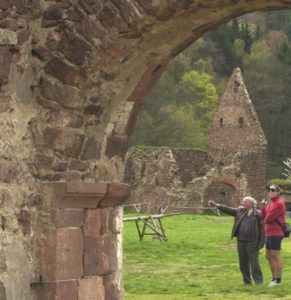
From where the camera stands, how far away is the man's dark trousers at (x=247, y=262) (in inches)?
448

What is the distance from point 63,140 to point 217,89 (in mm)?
48907

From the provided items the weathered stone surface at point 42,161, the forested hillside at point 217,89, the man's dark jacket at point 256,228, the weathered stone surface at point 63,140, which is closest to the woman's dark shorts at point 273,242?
the man's dark jacket at point 256,228

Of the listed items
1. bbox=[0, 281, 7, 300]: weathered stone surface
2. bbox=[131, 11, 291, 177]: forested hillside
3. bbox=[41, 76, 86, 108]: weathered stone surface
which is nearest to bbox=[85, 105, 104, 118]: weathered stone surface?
bbox=[41, 76, 86, 108]: weathered stone surface

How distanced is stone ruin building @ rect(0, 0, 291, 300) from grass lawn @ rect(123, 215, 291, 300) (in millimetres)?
4132

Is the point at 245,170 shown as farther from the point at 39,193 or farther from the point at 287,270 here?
the point at 39,193

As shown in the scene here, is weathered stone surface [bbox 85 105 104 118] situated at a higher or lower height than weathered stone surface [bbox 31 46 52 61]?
lower

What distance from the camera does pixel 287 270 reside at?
13.0m

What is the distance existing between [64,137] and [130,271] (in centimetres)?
708

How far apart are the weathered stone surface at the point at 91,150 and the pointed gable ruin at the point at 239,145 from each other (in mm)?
29553

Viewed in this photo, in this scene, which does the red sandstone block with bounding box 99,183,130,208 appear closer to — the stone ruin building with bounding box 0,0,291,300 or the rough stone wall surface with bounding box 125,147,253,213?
the stone ruin building with bounding box 0,0,291,300

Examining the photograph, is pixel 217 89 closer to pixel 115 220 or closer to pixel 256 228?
pixel 256 228

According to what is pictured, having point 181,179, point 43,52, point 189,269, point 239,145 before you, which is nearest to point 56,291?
point 43,52

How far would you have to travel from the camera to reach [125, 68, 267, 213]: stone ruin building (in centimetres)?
3475

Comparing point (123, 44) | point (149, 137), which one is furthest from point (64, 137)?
point (149, 137)
